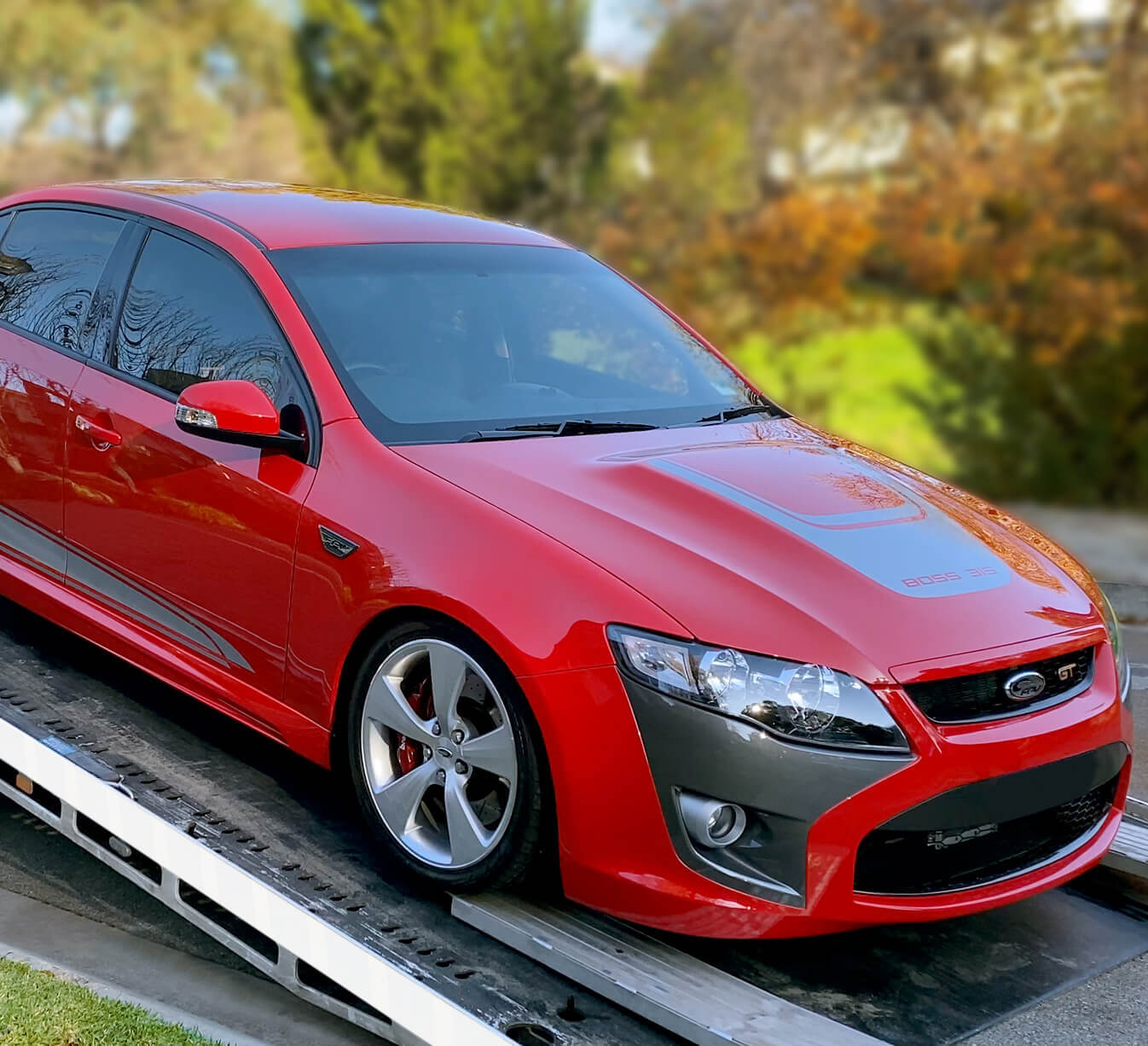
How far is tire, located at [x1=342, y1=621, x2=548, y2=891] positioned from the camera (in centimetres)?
318

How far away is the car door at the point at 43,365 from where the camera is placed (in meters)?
4.39

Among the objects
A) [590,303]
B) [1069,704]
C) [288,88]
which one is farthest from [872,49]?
[1069,704]

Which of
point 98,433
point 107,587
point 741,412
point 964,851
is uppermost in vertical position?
point 741,412

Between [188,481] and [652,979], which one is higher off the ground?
[188,481]

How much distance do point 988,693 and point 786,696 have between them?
48 cm

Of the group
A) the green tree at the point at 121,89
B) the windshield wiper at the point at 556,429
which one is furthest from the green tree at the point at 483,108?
the windshield wiper at the point at 556,429

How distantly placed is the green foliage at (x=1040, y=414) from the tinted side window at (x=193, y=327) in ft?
49.4

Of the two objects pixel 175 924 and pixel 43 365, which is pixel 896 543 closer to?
pixel 175 924

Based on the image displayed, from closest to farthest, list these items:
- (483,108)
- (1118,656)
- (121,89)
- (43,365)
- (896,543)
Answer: (896,543)
(1118,656)
(43,365)
(483,108)
(121,89)

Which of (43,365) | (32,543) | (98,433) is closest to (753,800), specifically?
(98,433)

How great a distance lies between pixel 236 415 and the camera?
3.60 meters

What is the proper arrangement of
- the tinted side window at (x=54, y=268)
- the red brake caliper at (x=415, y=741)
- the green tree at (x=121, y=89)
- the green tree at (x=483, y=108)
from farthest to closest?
1. the green tree at (x=121, y=89)
2. the green tree at (x=483, y=108)
3. the tinted side window at (x=54, y=268)
4. the red brake caliper at (x=415, y=741)

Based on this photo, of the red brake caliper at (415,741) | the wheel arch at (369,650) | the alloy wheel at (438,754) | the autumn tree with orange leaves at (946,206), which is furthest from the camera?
the autumn tree with orange leaves at (946,206)

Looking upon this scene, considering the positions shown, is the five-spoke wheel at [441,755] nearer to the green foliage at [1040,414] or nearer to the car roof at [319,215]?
the car roof at [319,215]
